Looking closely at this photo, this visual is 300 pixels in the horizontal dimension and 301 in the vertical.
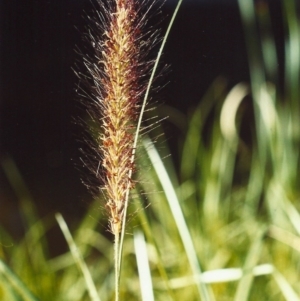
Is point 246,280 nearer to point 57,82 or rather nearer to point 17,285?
point 17,285

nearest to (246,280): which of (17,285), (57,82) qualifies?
(17,285)

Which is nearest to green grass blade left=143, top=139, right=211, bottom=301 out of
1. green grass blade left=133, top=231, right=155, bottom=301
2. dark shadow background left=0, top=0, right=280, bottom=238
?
green grass blade left=133, top=231, right=155, bottom=301

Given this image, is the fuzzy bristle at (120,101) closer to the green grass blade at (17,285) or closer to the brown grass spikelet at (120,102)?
the brown grass spikelet at (120,102)

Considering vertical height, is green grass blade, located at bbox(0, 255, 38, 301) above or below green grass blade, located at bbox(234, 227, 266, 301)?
above

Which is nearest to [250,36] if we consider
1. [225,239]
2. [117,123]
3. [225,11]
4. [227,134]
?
[227,134]

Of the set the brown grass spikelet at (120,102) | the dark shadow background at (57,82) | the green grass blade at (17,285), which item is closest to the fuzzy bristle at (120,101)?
the brown grass spikelet at (120,102)

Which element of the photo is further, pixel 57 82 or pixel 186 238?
pixel 57 82

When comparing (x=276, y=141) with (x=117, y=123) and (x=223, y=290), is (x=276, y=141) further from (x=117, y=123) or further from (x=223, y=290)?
(x=117, y=123)

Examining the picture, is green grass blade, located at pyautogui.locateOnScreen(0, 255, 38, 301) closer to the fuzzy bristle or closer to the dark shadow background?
the fuzzy bristle
